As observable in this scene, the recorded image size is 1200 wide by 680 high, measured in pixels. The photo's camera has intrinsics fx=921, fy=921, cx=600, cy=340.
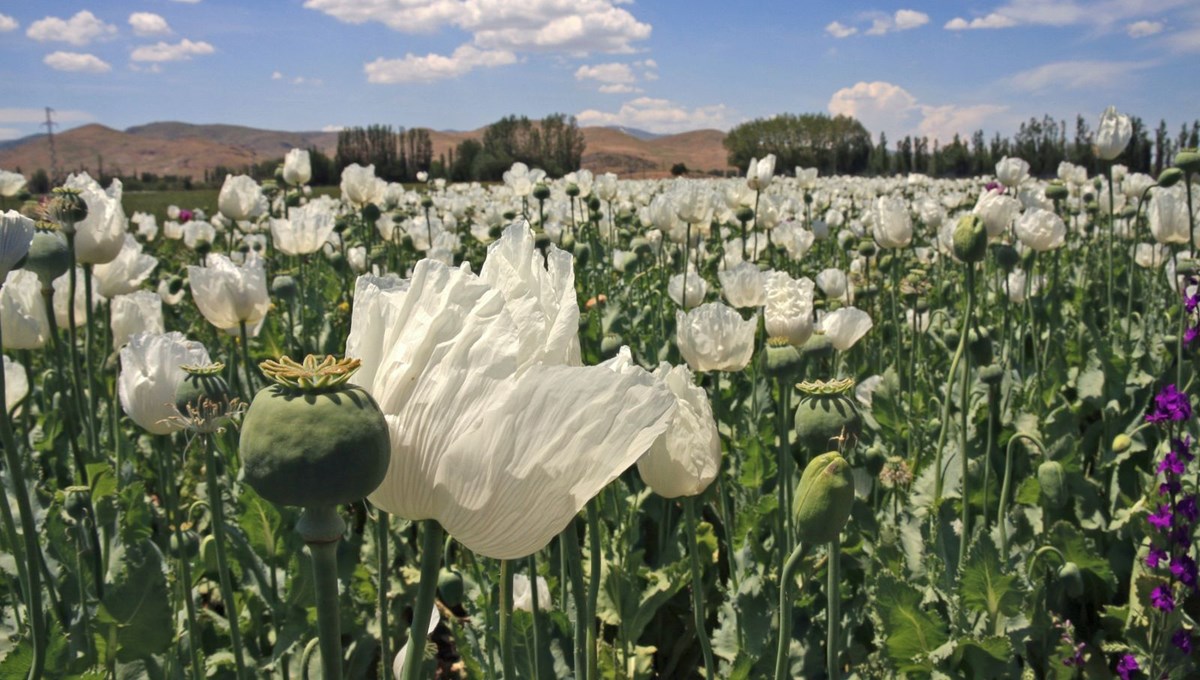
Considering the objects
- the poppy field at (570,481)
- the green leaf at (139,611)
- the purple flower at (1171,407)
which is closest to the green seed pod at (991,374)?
the poppy field at (570,481)

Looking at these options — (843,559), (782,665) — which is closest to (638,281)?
(843,559)

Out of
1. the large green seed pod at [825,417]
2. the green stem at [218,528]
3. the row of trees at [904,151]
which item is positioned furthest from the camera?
the row of trees at [904,151]

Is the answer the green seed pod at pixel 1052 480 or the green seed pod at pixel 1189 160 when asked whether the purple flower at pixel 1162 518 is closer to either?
the green seed pod at pixel 1052 480

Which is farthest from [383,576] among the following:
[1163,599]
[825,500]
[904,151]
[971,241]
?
[904,151]

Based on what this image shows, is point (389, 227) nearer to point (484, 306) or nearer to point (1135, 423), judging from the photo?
point (1135, 423)

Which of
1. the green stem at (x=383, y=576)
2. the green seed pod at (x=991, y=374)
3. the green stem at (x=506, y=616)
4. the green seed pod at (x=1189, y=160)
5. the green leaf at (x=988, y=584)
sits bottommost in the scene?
the green leaf at (x=988, y=584)

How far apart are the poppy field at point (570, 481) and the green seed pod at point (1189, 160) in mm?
11

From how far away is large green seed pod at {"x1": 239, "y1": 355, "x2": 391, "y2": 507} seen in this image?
24.9 inches

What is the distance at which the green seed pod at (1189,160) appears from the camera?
3.63 metres

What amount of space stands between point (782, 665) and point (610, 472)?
74cm

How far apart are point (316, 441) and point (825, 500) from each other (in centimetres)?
68

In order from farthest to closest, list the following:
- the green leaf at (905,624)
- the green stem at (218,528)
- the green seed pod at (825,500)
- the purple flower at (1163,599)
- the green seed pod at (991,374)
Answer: the green seed pod at (991,374) < the purple flower at (1163,599) < the green leaf at (905,624) < the green stem at (218,528) < the green seed pod at (825,500)

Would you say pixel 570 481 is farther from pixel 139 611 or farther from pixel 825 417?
pixel 139 611

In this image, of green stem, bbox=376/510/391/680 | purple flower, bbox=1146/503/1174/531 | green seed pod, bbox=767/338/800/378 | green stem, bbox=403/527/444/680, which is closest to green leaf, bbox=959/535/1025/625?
purple flower, bbox=1146/503/1174/531
